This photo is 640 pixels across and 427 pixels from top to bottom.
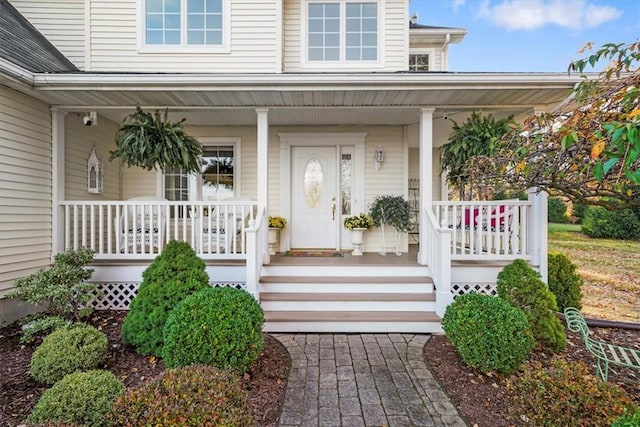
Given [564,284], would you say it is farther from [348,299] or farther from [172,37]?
[172,37]

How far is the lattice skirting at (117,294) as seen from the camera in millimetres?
5168

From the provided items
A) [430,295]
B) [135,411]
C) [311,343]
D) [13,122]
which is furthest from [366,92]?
[13,122]

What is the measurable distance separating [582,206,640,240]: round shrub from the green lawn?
25 centimetres

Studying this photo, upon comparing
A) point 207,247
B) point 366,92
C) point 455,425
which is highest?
point 366,92

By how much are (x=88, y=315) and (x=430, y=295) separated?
457cm

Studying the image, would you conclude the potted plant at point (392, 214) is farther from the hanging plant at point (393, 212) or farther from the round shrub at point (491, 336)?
the round shrub at point (491, 336)

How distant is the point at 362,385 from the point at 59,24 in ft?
25.7

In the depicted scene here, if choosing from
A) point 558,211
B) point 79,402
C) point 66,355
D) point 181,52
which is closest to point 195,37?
point 181,52

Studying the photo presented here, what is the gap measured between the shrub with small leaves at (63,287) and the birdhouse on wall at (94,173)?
159 centimetres

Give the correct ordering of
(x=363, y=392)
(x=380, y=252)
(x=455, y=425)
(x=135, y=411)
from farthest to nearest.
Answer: (x=380, y=252) < (x=363, y=392) < (x=455, y=425) < (x=135, y=411)

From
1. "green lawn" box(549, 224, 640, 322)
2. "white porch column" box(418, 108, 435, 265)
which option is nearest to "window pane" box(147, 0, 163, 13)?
"white porch column" box(418, 108, 435, 265)

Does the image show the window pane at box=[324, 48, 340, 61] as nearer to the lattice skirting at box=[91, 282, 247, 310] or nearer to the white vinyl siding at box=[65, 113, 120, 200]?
the white vinyl siding at box=[65, 113, 120, 200]

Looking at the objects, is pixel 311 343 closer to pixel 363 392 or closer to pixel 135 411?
pixel 363 392

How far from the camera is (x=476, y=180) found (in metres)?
3.88
